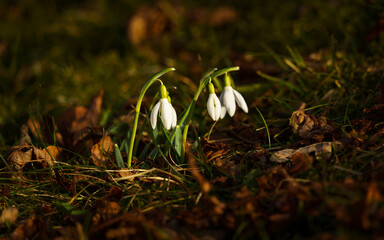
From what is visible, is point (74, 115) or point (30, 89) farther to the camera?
point (30, 89)

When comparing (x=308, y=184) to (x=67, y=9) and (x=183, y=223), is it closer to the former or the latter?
(x=183, y=223)

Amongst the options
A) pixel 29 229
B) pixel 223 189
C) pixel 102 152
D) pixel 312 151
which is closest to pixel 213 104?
pixel 223 189

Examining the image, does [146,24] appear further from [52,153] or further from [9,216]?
[9,216]

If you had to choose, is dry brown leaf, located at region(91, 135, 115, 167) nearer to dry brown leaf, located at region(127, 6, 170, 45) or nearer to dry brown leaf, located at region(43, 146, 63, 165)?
dry brown leaf, located at region(43, 146, 63, 165)

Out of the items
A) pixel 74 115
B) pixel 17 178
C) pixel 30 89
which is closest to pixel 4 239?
pixel 17 178

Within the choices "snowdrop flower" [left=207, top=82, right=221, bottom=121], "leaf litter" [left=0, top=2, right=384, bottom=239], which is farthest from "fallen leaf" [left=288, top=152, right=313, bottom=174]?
"snowdrop flower" [left=207, top=82, right=221, bottom=121]

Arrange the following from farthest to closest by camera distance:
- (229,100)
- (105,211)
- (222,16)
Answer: (222,16)
(229,100)
(105,211)
